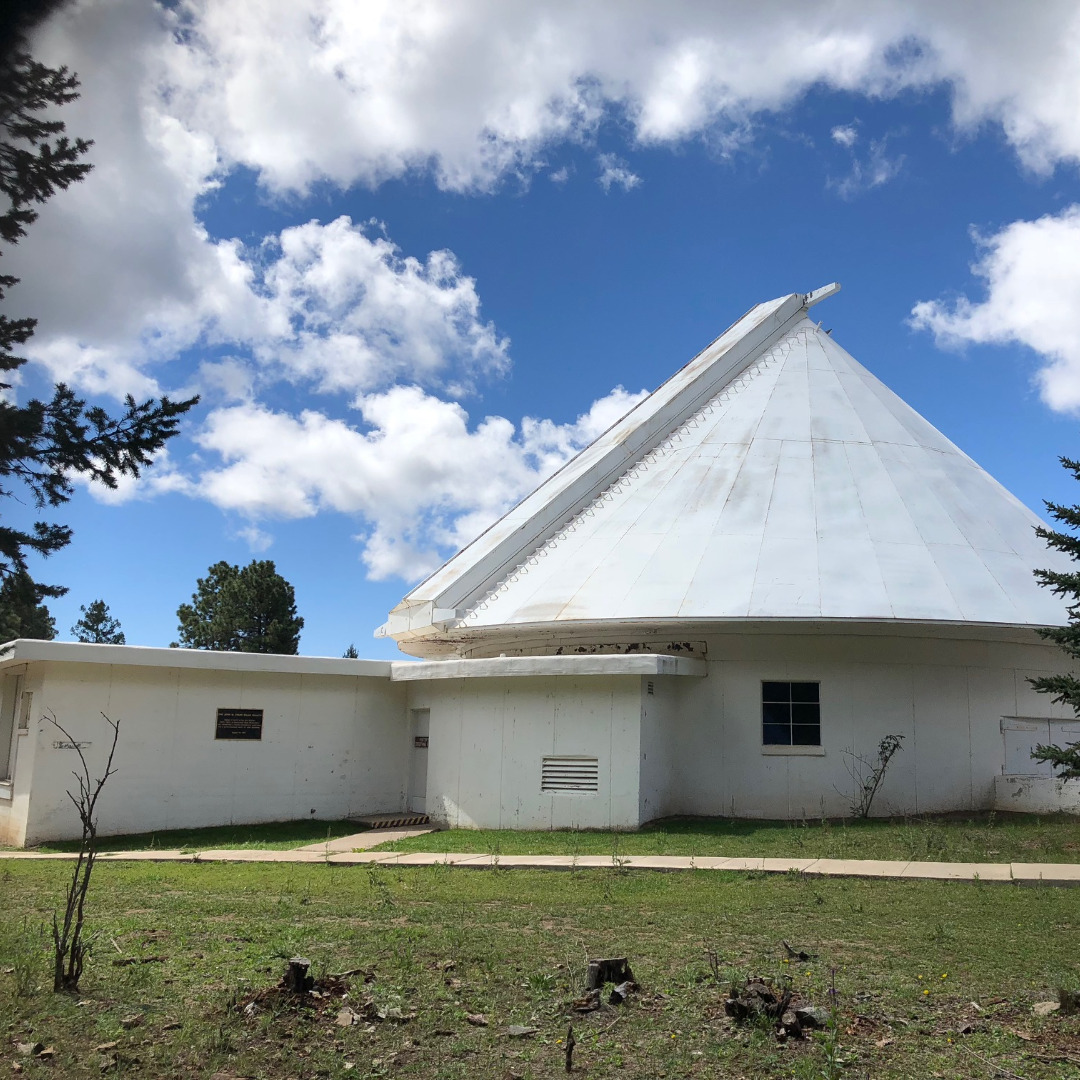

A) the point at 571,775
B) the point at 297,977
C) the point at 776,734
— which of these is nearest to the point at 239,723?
the point at 571,775

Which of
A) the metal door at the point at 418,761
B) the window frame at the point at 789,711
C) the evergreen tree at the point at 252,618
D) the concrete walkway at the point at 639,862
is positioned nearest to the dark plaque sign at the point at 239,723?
the metal door at the point at 418,761

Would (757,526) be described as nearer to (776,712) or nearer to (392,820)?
(776,712)

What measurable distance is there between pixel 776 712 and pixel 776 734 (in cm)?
36

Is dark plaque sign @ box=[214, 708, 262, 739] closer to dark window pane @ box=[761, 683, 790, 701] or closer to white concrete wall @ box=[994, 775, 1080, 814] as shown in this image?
dark window pane @ box=[761, 683, 790, 701]

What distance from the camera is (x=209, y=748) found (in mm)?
16281

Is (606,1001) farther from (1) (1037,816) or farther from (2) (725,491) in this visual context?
(2) (725,491)

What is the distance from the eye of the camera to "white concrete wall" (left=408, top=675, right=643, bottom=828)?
14.8 m

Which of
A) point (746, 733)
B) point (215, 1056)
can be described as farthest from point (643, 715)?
point (215, 1056)

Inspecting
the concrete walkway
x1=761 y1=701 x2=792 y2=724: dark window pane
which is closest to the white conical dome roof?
x1=761 y1=701 x2=792 y2=724: dark window pane

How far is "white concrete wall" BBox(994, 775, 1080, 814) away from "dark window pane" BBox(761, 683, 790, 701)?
12.4 ft

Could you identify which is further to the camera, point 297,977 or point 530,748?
point 530,748

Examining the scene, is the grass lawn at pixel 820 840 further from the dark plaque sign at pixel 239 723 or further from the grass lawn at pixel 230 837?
the dark plaque sign at pixel 239 723

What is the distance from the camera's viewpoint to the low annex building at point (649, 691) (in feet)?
49.5

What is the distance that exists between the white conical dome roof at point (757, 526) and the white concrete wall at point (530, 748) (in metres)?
1.36
